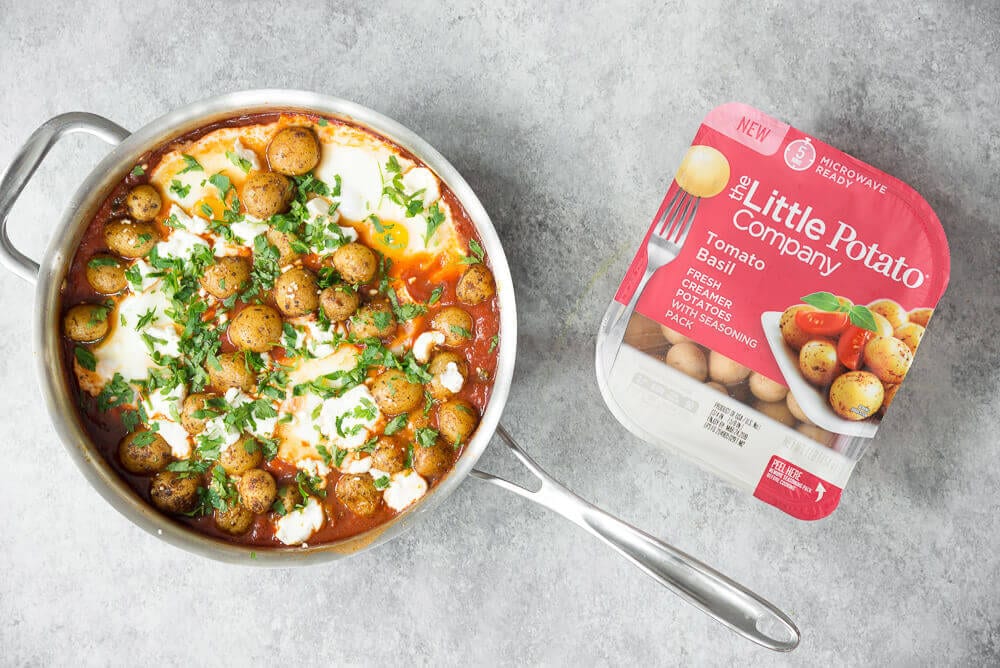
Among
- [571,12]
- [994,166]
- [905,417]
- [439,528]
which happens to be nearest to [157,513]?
[439,528]

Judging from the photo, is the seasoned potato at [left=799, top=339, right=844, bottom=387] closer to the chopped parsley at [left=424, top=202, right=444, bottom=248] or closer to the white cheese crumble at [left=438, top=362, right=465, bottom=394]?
the white cheese crumble at [left=438, top=362, right=465, bottom=394]

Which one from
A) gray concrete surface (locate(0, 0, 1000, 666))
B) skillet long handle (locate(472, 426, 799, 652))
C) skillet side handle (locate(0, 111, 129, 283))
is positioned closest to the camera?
skillet side handle (locate(0, 111, 129, 283))

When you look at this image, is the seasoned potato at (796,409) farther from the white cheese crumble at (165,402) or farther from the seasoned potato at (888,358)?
the white cheese crumble at (165,402)

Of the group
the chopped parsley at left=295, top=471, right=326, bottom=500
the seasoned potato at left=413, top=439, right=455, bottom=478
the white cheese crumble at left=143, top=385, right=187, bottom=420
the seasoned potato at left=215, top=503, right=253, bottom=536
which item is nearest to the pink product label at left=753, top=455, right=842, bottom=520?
the seasoned potato at left=413, top=439, right=455, bottom=478

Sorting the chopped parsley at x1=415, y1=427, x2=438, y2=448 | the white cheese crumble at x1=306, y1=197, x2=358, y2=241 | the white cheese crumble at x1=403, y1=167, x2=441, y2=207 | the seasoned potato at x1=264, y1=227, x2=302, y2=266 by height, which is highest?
the white cheese crumble at x1=403, y1=167, x2=441, y2=207

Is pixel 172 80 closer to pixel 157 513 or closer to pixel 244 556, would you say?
pixel 157 513

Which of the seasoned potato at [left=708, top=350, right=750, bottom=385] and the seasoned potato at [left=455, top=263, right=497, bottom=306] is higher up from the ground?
the seasoned potato at [left=708, top=350, right=750, bottom=385]
